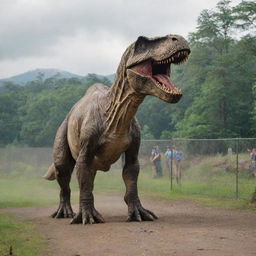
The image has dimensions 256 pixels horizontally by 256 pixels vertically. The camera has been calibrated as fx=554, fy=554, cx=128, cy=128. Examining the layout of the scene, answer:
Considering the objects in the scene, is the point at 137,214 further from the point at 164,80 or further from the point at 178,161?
the point at 178,161

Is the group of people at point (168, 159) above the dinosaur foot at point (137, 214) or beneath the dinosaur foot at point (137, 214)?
above

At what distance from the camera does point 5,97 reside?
64438 mm

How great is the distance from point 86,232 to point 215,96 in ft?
124

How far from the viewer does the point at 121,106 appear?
9.68m

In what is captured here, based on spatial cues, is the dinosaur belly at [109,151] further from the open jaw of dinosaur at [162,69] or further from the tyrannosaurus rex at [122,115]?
the open jaw of dinosaur at [162,69]

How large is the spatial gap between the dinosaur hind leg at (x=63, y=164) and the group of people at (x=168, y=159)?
8.18m

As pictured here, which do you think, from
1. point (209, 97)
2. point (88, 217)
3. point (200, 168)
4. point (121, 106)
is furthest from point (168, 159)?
point (209, 97)

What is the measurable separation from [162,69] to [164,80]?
41 centimetres

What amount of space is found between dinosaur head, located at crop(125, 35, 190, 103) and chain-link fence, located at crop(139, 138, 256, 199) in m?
7.04

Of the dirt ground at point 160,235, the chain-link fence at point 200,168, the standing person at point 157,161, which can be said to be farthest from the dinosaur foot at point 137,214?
the standing person at point 157,161

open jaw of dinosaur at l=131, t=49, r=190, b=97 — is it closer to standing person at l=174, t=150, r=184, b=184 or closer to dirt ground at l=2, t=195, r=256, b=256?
dirt ground at l=2, t=195, r=256, b=256

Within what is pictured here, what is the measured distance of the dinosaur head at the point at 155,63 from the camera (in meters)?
8.74

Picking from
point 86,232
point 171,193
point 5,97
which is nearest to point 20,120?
point 5,97

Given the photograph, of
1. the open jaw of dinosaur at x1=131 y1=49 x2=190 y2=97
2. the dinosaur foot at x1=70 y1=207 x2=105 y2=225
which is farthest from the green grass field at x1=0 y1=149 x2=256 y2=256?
the open jaw of dinosaur at x1=131 y1=49 x2=190 y2=97
